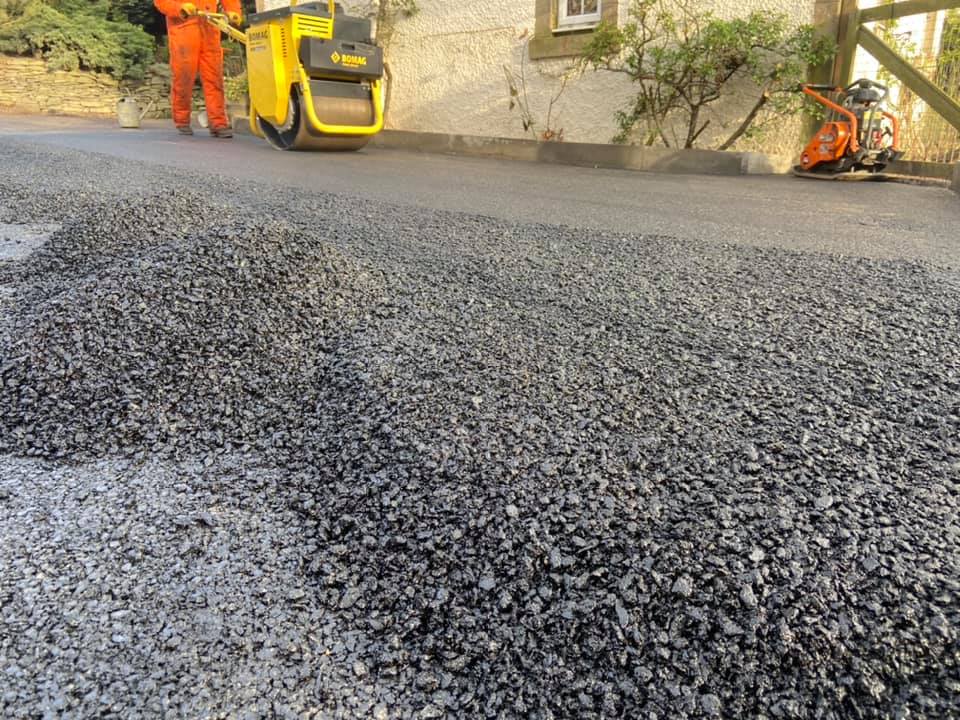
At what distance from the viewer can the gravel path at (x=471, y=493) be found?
3.50ft

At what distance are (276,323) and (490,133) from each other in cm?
826

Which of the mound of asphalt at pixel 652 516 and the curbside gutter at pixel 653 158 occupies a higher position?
the curbside gutter at pixel 653 158

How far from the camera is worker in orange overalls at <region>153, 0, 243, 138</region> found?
954cm

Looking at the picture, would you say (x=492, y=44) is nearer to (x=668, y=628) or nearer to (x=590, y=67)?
(x=590, y=67)

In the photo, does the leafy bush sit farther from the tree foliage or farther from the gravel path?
the gravel path

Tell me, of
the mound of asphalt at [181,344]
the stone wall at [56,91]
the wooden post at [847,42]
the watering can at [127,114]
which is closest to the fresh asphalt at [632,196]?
the wooden post at [847,42]

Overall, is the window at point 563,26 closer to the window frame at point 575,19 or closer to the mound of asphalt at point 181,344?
the window frame at point 575,19

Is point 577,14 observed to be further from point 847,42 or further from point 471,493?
point 471,493

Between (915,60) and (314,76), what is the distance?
237 inches

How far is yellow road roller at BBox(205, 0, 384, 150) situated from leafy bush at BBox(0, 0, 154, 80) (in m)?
9.78

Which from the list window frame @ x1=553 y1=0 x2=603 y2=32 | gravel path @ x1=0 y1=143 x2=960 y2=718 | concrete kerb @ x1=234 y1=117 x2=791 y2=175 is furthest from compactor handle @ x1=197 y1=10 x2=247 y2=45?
gravel path @ x1=0 y1=143 x2=960 y2=718

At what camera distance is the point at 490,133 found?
9.80 m

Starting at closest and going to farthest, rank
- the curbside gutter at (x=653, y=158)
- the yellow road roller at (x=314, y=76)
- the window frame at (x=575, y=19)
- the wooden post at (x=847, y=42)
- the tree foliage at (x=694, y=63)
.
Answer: the curbside gutter at (x=653, y=158), the wooden post at (x=847, y=42), the tree foliage at (x=694, y=63), the yellow road roller at (x=314, y=76), the window frame at (x=575, y=19)

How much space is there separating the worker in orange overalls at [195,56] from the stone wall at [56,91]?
240 inches
